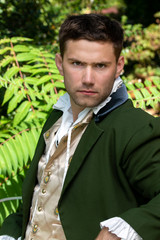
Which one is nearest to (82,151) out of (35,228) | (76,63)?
(76,63)

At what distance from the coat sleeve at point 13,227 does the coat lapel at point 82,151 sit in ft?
2.03

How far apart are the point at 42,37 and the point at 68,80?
176 inches

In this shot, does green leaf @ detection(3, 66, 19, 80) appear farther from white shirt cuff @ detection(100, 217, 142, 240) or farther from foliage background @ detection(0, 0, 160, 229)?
white shirt cuff @ detection(100, 217, 142, 240)

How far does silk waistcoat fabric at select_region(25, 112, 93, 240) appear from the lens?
1.57 metres

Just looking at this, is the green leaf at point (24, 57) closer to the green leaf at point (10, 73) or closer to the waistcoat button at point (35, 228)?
the green leaf at point (10, 73)

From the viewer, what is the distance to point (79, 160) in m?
1.43

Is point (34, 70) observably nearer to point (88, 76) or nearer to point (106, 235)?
point (88, 76)

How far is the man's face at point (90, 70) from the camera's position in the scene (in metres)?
1.43

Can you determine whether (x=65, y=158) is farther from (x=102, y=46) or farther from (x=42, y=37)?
(x=42, y=37)

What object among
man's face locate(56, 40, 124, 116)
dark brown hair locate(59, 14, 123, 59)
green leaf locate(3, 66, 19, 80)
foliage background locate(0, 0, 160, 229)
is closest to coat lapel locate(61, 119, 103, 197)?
man's face locate(56, 40, 124, 116)

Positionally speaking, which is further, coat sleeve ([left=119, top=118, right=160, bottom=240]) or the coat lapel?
Answer: the coat lapel

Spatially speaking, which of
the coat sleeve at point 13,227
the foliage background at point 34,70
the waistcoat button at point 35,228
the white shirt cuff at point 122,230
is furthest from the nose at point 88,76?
the foliage background at point 34,70

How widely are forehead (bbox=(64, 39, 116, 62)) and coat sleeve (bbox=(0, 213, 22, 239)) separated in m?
1.07

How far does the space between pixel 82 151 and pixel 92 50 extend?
45cm
